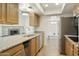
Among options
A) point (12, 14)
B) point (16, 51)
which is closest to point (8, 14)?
point (12, 14)

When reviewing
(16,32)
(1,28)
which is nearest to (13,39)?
(16,32)

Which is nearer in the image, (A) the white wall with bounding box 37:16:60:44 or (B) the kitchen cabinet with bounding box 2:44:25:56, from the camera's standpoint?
(B) the kitchen cabinet with bounding box 2:44:25:56

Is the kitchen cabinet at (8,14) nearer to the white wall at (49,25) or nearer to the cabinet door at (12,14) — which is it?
the cabinet door at (12,14)

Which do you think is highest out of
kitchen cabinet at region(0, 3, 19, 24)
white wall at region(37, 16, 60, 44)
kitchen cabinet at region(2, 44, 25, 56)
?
kitchen cabinet at region(0, 3, 19, 24)

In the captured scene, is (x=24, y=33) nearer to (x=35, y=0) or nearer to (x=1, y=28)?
(x=1, y=28)

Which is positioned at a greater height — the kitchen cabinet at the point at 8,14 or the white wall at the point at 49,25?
the kitchen cabinet at the point at 8,14

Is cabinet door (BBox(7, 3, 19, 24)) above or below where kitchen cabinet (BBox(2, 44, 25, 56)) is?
above

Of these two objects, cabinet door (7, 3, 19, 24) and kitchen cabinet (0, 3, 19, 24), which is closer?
kitchen cabinet (0, 3, 19, 24)

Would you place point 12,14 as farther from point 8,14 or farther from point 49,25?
point 49,25

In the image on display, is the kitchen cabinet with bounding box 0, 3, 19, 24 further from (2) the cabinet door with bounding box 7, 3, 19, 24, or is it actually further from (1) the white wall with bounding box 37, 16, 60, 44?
(1) the white wall with bounding box 37, 16, 60, 44

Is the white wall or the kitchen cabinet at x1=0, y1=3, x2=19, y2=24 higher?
the kitchen cabinet at x1=0, y1=3, x2=19, y2=24

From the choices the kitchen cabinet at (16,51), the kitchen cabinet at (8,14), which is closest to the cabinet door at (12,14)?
the kitchen cabinet at (8,14)

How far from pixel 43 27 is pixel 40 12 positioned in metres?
0.24

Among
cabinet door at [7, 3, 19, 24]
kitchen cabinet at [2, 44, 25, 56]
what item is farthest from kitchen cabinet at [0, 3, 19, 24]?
kitchen cabinet at [2, 44, 25, 56]
